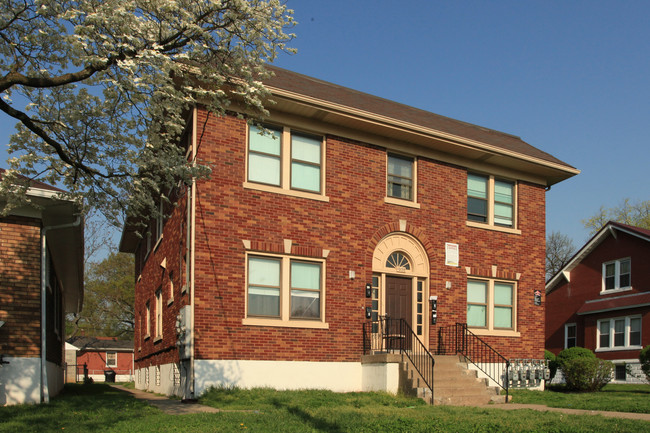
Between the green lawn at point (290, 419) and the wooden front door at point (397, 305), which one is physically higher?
the wooden front door at point (397, 305)

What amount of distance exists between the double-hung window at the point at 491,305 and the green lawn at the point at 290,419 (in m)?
5.93

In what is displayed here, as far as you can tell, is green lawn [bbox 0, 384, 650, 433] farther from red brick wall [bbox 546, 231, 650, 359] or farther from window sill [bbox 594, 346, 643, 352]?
red brick wall [bbox 546, 231, 650, 359]

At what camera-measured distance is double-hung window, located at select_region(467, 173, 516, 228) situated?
18047 millimetres

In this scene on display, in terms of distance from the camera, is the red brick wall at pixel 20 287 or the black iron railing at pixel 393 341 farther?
the black iron railing at pixel 393 341

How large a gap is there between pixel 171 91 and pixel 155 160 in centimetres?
140

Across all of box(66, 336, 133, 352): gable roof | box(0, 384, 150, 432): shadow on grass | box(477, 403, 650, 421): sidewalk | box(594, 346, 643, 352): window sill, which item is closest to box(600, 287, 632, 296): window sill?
box(594, 346, 643, 352): window sill

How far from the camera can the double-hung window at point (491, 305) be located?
17.5m

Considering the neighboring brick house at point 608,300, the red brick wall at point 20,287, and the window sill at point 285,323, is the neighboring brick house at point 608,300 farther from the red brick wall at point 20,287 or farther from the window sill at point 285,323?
the red brick wall at point 20,287

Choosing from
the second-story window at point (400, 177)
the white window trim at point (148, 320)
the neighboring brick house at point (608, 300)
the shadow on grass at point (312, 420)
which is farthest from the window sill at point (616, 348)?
the shadow on grass at point (312, 420)

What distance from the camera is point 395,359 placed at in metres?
14.2

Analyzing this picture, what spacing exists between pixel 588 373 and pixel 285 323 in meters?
10.4

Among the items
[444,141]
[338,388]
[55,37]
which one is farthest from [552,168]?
[55,37]

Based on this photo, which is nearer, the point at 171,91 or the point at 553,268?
the point at 171,91

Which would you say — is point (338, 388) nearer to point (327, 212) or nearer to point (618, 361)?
point (327, 212)
